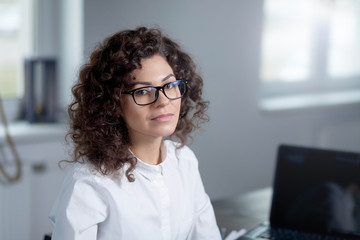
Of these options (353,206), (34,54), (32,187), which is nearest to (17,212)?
(32,187)

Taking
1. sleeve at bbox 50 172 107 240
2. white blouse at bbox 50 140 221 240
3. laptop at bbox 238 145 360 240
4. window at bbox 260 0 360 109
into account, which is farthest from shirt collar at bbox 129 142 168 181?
window at bbox 260 0 360 109

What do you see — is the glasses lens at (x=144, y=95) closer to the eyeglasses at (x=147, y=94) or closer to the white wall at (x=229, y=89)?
the eyeglasses at (x=147, y=94)

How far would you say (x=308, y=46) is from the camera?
386 cm

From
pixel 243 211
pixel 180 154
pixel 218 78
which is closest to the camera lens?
pixel 180 154

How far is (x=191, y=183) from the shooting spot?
145cm

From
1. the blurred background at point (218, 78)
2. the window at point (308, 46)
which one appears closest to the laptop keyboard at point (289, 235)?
the blurred background at point (218, 78)

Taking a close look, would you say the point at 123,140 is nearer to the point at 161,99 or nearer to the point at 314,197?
the point at 161,99

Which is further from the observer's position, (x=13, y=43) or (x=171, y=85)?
(x=13, y=43)

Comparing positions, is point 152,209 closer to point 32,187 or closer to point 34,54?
point 32,187

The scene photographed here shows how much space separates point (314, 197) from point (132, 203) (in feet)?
2.08

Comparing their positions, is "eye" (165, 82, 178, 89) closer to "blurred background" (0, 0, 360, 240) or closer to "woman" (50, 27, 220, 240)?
"woman" (50, 27, 220, 240)

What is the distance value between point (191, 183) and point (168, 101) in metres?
0.29

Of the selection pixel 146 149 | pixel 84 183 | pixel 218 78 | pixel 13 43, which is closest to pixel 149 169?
pixel 146 149

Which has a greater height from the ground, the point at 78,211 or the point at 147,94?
the point at 147,94
